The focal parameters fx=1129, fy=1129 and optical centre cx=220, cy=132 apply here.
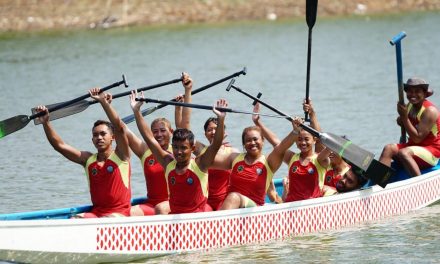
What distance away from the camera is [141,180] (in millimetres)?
17312

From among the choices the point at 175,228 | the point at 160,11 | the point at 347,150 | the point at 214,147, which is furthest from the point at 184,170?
the point at 160,11

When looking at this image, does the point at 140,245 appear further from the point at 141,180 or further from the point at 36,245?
the point at 141,180

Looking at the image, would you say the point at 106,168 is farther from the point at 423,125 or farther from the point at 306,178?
the point at 423,125

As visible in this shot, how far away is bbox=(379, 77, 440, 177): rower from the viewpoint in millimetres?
14297

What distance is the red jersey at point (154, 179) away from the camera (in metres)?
12.9

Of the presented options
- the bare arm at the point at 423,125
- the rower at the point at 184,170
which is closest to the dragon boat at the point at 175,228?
the rower at the point at 184,170

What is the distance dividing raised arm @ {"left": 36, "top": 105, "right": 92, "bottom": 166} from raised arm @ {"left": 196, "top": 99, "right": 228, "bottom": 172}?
1304 millimetres

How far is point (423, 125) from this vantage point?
14.4 metres

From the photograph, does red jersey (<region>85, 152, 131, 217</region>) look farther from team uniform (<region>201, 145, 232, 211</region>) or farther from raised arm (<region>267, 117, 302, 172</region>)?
raised arm (<region>267, 117, 302, 172</region>)

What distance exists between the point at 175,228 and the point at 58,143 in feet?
5.15

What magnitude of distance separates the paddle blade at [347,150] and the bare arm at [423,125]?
1494 mm

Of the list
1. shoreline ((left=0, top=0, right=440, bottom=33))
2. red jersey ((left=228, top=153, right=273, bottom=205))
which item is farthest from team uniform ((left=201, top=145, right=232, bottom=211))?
shoreline ((left=0, top=0, right=440, bottom=33))

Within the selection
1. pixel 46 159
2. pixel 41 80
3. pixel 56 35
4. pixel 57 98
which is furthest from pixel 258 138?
pixel 56 35

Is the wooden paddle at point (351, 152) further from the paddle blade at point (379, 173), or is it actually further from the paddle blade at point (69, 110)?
the paddle blade at point (69, 110)
